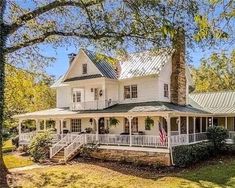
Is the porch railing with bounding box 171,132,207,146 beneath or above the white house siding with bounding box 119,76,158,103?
beneath

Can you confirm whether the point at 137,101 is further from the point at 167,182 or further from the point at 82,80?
the point at 167,182

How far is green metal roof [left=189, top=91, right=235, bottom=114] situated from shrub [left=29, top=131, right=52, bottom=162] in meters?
14.3

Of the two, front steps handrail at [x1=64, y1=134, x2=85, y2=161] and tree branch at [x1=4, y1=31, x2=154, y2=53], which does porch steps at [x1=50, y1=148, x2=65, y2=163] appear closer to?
front steps handrail at [x1=64, y1=134, x2=85, y2=161]

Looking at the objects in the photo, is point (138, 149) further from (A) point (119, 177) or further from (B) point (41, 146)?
(B) point (41, 146)

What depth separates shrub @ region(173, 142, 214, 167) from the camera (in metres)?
23.7

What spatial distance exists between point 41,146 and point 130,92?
8.42 metres

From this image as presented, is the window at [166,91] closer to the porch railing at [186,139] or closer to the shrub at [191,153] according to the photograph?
the porch railing at [186,139]

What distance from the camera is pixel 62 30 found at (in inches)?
758

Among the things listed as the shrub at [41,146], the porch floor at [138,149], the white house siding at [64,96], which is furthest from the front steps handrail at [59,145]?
Answer: the white house siding at [64,96]

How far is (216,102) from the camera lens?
36.7 meters

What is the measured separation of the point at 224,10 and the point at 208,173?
1479cm

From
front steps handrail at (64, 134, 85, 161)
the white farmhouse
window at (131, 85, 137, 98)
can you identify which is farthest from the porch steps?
window at (131, 85, 137, 98)

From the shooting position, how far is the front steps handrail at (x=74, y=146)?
87.1ft

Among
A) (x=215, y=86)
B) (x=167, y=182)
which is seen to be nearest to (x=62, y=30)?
(x=167, y=182)
